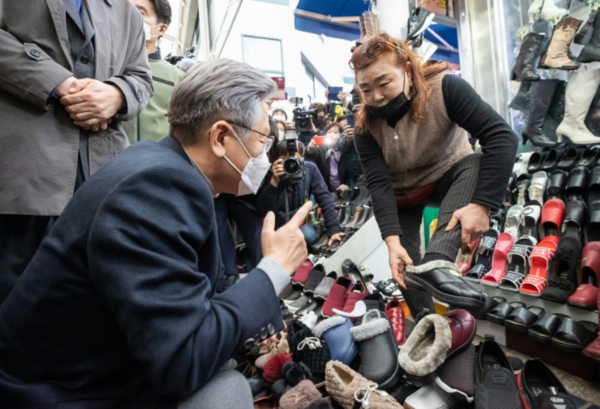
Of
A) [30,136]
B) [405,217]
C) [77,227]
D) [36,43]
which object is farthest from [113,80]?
[405,217]

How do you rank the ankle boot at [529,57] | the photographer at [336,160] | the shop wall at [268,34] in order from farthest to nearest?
the shop wall at [268,34] → the photographer at [336,160] → the ankle boot at [529,57]

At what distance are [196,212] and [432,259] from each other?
78 cm

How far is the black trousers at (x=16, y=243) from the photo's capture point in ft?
3.42

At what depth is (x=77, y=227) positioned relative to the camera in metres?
0.71

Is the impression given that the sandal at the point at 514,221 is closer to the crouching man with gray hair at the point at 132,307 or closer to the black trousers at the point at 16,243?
the crouching man with gray hair at the point at 132,307

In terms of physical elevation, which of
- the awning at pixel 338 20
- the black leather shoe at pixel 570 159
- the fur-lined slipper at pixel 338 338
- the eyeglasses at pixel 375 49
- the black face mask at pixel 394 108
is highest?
the awning at pixel 338 20

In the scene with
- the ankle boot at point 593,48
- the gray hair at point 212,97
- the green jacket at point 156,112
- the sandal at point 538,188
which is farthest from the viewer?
the ankle boot at point 593,48

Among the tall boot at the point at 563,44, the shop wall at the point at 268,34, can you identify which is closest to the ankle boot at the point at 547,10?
the tall boot at the point at 563,44

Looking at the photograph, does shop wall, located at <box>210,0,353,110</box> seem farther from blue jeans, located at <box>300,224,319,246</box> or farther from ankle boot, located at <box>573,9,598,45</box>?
ankle boot, located at <box>573,9,598,45</box>

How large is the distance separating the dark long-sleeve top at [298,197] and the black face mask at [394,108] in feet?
4.43

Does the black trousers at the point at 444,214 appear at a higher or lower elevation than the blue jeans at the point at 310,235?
higher

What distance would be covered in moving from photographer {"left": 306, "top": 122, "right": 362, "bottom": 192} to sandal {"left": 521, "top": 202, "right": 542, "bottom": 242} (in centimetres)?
207

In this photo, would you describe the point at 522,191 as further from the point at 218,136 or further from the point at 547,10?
the point at 218,136

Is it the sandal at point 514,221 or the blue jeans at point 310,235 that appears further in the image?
the blue jeans at point 310,235
